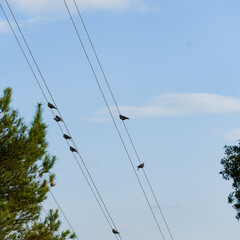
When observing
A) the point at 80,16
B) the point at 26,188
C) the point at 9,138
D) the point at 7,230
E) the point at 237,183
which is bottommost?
the point at 7,230

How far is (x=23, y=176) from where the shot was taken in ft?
58.5

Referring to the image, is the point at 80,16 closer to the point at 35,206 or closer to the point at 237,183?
the point at 35,206

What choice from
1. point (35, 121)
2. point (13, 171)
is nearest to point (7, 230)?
point (13, 171)

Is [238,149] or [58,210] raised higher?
[238,149]

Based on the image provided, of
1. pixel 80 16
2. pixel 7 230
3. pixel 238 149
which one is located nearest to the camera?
pixel 80 16

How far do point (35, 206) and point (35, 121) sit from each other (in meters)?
2.72

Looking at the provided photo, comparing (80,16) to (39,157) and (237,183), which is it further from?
(237,183)

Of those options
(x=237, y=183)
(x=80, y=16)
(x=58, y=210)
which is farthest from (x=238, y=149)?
(x=80, y=16)

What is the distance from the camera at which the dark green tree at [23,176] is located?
1733 centimetres

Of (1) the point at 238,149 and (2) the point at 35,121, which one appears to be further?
(1) the point at 238,149

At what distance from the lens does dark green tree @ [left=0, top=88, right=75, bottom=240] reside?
1733 cm

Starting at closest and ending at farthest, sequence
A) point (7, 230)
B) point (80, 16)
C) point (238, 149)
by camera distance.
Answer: point (80, 16)
point (7, 230)
point (238, 149)

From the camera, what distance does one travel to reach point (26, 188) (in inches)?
696

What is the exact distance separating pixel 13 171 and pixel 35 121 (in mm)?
1742
